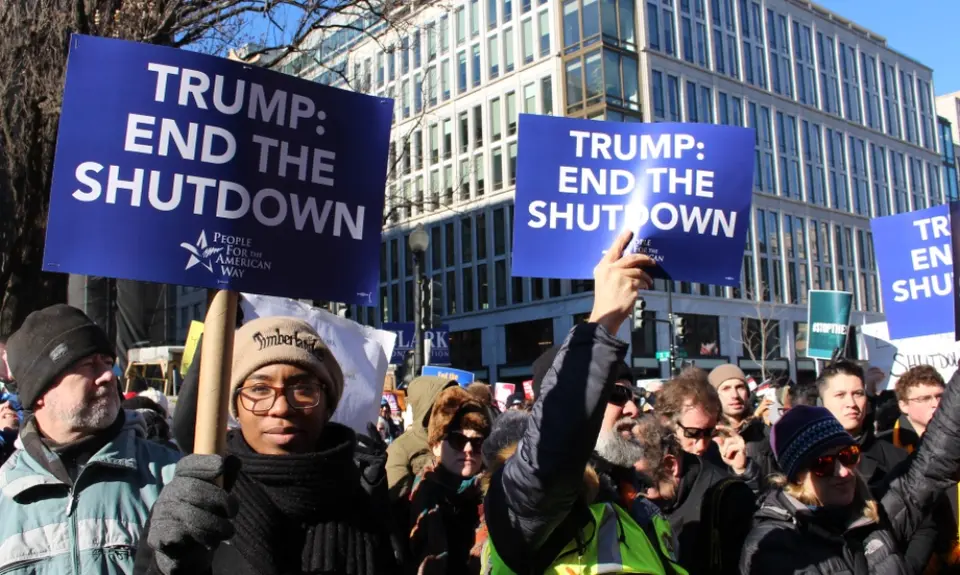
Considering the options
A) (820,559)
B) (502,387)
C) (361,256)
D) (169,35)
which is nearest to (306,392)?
(361,256)

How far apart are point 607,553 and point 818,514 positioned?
1.09m

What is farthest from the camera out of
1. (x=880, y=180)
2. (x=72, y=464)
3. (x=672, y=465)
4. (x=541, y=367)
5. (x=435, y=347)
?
(x=880, y=180)

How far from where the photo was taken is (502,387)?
15.3 metres

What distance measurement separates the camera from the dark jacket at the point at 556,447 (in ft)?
6.82

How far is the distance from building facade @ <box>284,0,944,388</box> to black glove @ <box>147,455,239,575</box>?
39.5m

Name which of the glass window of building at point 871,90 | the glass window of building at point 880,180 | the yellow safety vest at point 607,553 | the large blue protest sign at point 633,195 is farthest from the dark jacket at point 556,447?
the glass window of building at point 871,90

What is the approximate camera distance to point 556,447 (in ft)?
6.79

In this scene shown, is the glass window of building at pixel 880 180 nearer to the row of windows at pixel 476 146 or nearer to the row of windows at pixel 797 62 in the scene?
the row of windows at pixel 797 62

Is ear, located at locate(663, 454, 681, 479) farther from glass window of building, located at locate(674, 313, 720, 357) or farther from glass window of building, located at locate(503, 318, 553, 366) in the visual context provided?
glass window of building, located at locate(674, 313, 720, 357)

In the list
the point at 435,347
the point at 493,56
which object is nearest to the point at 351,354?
the point at 435,347

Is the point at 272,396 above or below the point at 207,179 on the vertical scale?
below

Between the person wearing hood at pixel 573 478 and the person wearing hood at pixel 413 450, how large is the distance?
94.3 inches

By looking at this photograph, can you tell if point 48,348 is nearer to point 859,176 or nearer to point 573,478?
point 573,478

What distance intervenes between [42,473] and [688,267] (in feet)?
8.05
